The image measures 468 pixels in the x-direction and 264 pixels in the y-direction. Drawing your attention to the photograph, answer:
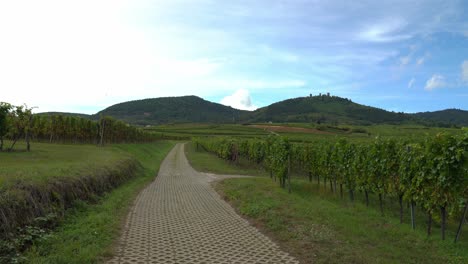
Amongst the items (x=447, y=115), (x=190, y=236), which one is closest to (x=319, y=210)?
(x=190, y=236)

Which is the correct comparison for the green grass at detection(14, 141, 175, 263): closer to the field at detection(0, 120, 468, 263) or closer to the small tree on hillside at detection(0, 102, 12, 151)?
the field at detection(0, 120, 468, 263)

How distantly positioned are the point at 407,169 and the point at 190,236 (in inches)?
293

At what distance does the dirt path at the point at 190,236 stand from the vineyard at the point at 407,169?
16.7 ft

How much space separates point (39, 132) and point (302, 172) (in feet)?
95.9

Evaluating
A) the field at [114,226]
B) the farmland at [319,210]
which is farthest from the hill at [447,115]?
the field at [114,226]

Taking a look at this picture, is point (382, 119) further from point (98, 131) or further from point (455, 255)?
point (455, 255)

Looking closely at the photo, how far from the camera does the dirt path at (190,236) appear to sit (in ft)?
23.4

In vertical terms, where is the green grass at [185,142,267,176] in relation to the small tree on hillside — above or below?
below

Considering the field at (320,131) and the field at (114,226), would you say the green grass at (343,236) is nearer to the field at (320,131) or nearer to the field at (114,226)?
the field at (114,226)

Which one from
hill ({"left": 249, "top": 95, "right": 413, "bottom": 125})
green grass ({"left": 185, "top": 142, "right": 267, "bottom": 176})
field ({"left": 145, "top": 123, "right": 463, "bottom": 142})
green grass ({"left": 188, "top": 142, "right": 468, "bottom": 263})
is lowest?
green grass ({"left": 185, "top": 142, "right": 267, "bottom": 176})

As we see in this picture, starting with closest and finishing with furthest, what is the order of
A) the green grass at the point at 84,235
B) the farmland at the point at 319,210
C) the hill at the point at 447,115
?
the green grass at the point at 84,235, the farmland at the point at 319,210, the hill at the point at 447,115

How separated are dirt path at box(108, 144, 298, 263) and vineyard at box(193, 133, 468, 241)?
5080mm

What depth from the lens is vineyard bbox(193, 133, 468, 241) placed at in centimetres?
926

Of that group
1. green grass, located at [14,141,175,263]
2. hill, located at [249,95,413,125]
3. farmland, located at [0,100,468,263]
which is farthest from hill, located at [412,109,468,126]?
green grass, located at [14,141,175,263]
